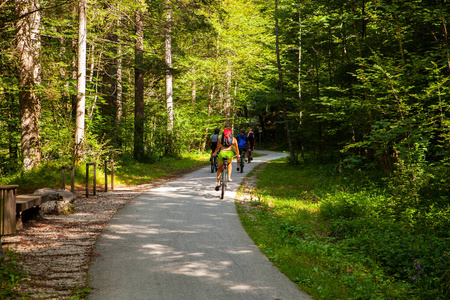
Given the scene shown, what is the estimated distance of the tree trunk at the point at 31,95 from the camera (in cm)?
1196

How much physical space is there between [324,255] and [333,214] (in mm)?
2780

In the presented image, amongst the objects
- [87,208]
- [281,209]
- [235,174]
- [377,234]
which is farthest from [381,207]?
[235,174]

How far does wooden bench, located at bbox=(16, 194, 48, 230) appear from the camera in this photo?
6.56 m

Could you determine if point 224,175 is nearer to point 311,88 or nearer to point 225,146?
point 225,146

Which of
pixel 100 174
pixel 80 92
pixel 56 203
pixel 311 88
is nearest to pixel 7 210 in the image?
pixel 56 203

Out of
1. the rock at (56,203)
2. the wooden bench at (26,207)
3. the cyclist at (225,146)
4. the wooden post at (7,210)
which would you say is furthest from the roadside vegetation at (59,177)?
the cyclist at (225,146)

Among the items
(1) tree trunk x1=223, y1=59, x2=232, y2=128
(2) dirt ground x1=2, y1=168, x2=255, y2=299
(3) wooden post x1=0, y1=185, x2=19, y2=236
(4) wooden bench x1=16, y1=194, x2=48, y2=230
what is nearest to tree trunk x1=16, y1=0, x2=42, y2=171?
(2) dirt ground x1=2, y1=168, x2=255, y2=299

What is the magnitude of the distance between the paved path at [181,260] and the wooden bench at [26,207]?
1588mm

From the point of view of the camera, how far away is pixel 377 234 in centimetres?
684

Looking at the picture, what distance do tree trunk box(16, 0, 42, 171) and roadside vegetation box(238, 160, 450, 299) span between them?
8.34 meters

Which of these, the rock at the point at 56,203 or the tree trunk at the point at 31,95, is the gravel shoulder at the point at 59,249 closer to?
the rock at the point at 56,203

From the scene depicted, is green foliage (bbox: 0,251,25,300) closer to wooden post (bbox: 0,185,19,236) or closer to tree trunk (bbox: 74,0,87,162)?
wooden post (bbox: 0,185,19,236)

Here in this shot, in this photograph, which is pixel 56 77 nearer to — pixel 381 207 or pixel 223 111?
pixel 381 207

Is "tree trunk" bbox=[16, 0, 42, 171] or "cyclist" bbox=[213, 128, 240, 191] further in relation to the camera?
"tree trunk" bbox=[16, 0, 42, 171]
